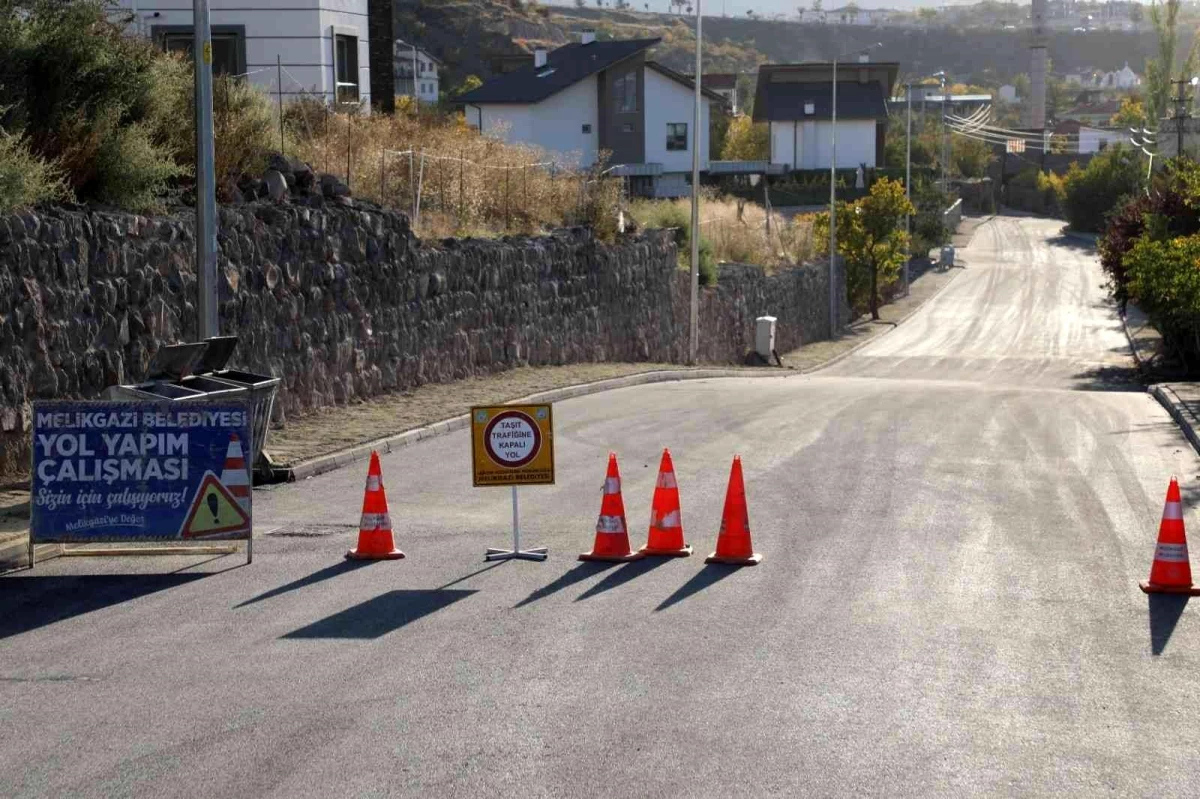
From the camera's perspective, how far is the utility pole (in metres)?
14.7

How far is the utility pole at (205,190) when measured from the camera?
1473cm

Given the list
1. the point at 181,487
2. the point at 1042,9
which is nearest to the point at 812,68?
the point at 1042,9

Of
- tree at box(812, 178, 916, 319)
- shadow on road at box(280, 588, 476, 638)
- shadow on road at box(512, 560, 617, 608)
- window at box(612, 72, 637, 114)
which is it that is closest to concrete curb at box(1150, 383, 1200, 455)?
shadow on road at box(512, 560, 617, 608)

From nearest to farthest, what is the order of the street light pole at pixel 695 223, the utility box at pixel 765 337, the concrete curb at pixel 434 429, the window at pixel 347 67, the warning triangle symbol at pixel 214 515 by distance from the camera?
the warning triangle symbol at pixel 214 515 → the concrete curb at pixel 434 429 → the window at pixel 347 67 → the street light pole at pixel 695 223 → the utility box at pixel 765 337

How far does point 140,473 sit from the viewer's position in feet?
36.7

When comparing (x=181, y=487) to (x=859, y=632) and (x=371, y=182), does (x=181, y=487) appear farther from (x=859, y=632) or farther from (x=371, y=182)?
(x=371, y=182)

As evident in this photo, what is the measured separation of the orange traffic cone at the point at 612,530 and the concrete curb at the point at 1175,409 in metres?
9.45

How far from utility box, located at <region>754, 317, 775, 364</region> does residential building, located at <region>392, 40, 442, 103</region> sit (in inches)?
2148

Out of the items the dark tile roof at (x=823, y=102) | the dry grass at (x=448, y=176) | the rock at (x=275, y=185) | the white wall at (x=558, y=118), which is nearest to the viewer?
the rock at (x=275, y=185)

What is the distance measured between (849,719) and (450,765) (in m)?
2.03

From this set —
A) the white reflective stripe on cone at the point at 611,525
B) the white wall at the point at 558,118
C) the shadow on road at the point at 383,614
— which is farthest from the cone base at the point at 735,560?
the white wall at the point at 558,118

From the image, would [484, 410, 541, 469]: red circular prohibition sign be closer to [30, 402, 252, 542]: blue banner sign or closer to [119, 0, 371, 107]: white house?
[30, 402, 252, 542]: blue banner sign

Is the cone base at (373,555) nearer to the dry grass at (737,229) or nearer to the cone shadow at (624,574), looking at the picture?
the cone shadow at (624,574)

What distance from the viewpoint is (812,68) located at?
371 ft
